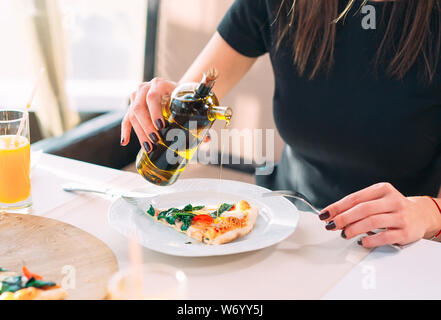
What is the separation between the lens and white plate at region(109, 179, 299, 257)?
0.87m

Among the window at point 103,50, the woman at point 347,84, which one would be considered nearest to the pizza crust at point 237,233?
the woman at point 347,84

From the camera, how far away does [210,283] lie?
2.69 feet

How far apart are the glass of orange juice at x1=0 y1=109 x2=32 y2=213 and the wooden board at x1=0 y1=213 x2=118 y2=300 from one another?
0.06 meters

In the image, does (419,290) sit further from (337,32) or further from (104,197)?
(337,32)

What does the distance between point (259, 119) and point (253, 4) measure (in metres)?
1.32

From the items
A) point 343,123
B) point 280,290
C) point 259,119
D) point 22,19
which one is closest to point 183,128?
point 280,290

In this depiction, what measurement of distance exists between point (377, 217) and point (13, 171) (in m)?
0.72

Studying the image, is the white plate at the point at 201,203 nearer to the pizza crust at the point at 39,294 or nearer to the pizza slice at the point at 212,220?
the pizza slice at the point at 212,220

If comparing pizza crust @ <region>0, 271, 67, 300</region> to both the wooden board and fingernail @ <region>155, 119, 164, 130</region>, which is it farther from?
fingernail @ <region>155, 119, 164, 130</region>

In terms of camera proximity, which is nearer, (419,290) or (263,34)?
(419,290)

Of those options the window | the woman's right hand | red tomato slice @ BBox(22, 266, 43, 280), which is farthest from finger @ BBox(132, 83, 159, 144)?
the window

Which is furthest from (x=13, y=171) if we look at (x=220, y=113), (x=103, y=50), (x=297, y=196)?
(x=103, y=50)

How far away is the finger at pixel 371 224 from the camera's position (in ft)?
2.99

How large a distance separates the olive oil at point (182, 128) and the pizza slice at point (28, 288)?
1.02 feet
